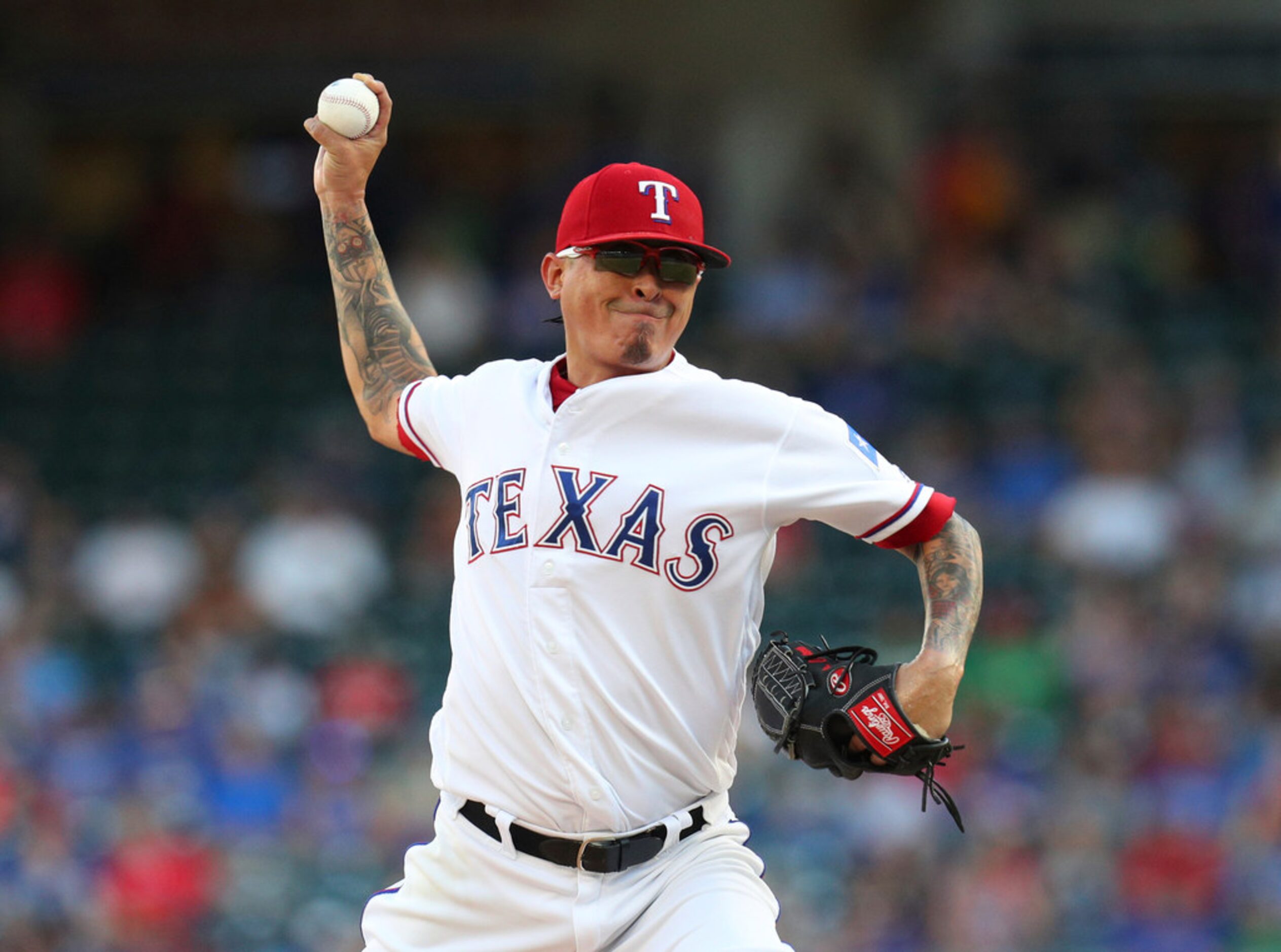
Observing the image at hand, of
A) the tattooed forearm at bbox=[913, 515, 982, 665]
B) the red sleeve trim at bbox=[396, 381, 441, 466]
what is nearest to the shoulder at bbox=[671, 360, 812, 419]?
the tattooed forearm at bbox=[913, 515, 982, 665]

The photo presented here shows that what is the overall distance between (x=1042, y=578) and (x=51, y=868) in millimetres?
4781

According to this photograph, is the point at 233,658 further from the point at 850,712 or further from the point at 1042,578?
the point at 850,712

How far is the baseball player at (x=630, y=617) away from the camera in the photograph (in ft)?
10.1

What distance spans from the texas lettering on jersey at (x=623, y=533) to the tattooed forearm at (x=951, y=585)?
0.37 metres

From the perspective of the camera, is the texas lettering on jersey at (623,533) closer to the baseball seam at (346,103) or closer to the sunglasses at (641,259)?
the sunglasses at (641,259)

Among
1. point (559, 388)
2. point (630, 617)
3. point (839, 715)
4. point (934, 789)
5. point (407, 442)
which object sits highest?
point (559, 388)

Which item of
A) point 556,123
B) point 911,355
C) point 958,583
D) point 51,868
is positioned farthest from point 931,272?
point 958,583

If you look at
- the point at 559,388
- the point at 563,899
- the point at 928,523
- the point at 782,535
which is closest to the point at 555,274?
the point at 559,388

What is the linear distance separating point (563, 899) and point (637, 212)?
1.26m

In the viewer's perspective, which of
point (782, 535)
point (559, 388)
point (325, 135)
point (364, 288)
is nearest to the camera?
point (559, 388)

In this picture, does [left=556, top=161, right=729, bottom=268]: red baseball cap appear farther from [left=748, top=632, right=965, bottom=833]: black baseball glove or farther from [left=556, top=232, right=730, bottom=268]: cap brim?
[left=748, top=632, right=965, bottom=833]: black baseball glove

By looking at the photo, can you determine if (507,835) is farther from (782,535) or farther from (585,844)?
(782,535)

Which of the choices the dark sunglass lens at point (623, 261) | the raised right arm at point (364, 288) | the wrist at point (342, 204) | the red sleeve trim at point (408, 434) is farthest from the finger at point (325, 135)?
the dark sunglass lens at point (623, 261)

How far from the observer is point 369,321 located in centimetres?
373
